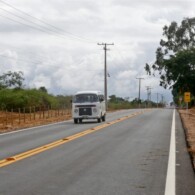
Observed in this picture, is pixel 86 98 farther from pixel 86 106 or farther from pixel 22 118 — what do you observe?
pixel 22 118

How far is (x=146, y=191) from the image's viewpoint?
9328mm

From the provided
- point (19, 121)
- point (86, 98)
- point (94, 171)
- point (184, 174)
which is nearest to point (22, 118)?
point (19, 121)

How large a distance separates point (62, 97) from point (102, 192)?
6520cm

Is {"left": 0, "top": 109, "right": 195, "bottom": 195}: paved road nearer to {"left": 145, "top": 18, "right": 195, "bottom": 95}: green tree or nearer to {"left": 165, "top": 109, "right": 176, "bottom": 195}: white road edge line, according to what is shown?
{"left": 165, "top": 109, "right": 176, "bottom": 195}: white road edge line

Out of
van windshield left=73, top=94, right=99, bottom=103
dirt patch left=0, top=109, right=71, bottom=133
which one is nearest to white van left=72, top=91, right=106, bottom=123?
van windshield left=73, top=94, right=99, bottom=103

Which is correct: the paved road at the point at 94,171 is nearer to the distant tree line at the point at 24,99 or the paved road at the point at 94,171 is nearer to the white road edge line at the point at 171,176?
the white road edge line at the point at 171,176

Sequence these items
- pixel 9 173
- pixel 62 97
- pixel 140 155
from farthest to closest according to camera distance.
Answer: pixel 62 97
pixel 140 155
pixel 9 173

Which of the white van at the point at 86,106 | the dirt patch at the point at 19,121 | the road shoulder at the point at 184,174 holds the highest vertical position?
the white van at the point at 86,106

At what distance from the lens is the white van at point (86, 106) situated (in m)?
36.2

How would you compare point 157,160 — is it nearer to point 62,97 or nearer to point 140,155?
point 140,155

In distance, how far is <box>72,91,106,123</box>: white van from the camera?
119 feet

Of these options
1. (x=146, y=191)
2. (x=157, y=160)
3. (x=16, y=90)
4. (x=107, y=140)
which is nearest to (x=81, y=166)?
(x=157, y=160)

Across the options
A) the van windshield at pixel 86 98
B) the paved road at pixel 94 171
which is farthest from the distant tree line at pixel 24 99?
the paved road at pixel 94 171

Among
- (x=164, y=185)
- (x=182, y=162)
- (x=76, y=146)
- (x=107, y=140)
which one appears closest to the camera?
(x=164, y=185)
